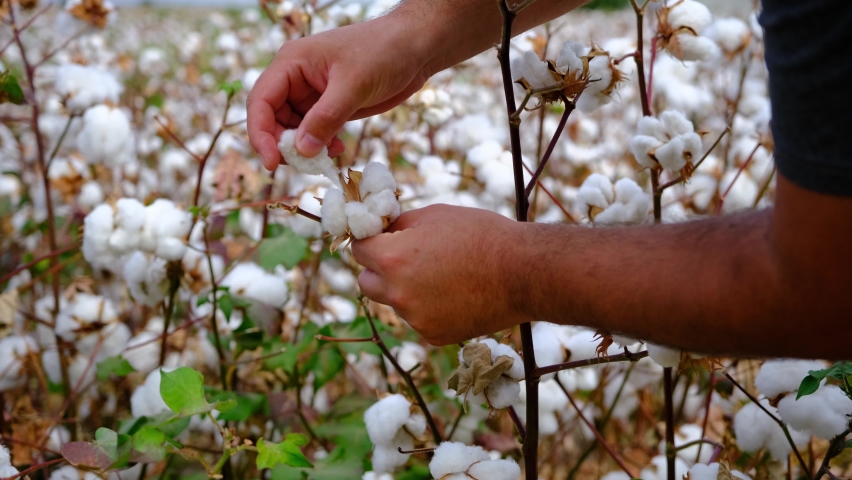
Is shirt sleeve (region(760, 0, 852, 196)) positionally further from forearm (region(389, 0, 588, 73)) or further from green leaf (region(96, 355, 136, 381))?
green leaf (region(96, 355, 136, 381))

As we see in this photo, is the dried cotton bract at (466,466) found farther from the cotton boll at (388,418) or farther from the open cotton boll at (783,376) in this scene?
the open cotton boll at (783,376)

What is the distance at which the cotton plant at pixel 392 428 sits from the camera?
105 centimetres

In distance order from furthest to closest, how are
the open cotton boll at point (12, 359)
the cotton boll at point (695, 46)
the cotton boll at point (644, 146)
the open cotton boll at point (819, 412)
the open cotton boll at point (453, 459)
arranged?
1. the open cotton boll at point (12, 359)
2. the cotton boll at point (695, 46)
3. the cotton boll at point (644, 146)
4. the open cotton boll at point (819, 412)
5. the open cotton boll at point (453, 459)

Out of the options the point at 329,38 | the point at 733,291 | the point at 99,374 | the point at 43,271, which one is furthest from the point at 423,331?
the point at 43,271

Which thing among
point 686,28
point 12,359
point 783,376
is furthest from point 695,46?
point 12,359

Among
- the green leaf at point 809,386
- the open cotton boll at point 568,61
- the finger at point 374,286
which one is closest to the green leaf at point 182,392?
the finger at point 374,286

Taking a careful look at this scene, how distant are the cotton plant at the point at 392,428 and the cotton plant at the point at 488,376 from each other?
0.46ft

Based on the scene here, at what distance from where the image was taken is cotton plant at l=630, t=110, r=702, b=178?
109cm

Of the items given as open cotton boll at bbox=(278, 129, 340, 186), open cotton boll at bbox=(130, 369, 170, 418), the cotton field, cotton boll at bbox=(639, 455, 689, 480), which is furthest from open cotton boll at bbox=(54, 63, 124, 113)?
cotton boll at bbox=(639, 455, 689, 480)

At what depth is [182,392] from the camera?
93 centimetres

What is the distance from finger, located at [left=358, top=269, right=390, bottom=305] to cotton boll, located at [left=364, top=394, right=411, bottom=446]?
0.25m

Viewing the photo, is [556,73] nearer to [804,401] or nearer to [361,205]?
[361,205]

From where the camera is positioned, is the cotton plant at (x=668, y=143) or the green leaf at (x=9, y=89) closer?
the cotton plant at (x=668, y=143)

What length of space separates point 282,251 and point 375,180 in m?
0.65
